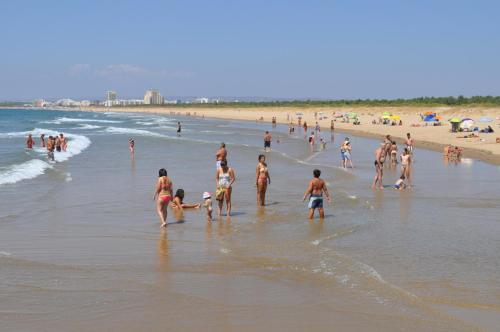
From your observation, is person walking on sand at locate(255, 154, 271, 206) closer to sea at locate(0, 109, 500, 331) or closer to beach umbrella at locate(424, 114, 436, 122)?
sea at locate(0, 109, 500, 331)

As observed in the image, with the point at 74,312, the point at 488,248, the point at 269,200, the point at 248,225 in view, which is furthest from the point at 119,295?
the point at 269,200

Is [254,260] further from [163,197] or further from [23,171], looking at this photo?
[23,171]

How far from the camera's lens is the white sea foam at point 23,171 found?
21141 millimetres

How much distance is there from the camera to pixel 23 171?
23.5 metres

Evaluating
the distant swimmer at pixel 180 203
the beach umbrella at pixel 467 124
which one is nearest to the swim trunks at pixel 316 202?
the distant swimmer at pixel 180 203

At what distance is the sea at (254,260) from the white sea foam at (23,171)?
2.10 metres

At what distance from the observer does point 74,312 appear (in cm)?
710

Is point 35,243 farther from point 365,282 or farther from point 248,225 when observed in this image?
point 365,282

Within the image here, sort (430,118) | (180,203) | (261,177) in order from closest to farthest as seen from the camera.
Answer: (180,203), (261,177), (430,118)

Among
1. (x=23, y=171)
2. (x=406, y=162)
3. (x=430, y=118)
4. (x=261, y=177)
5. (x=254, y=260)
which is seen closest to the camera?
(x=254, y=260)

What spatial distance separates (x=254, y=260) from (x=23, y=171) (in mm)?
16467

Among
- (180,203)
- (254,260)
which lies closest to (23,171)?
(180,203)

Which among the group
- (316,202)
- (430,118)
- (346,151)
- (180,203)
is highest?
(430,118)

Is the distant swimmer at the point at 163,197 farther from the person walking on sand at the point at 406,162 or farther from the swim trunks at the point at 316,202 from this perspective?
the person walking on sand at the point at 406,162
